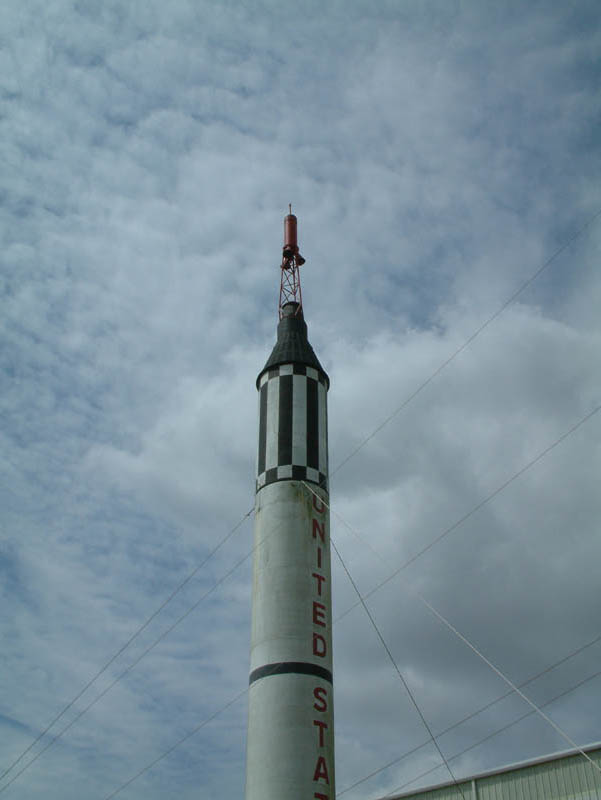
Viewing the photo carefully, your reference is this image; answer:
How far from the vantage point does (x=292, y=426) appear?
19.2m

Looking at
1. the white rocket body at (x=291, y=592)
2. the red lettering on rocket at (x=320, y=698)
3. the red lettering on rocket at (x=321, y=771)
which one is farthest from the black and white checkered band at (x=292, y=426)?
the red lettering on rocket at (x=321, y=771)

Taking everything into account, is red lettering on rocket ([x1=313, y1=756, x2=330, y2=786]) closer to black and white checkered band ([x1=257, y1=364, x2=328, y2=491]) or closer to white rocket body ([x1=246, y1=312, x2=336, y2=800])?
white rocket body ([x1=246, y1=312, x2=336, y2=800])

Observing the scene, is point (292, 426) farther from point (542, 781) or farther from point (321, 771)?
point (542, 781)

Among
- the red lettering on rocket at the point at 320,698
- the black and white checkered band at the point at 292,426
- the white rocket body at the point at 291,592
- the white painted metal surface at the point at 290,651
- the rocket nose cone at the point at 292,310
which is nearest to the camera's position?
the white painted metal surface at the point at 290,651

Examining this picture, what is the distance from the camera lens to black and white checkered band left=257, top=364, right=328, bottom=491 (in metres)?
18.9

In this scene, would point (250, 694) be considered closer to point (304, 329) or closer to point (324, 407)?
point (324, 407)

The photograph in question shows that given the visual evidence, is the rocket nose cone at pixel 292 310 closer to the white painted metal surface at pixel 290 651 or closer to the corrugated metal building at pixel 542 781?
the white painted metal surface at pixel 290 651

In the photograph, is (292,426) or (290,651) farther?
(292,426)

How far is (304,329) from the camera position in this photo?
70.5 ft

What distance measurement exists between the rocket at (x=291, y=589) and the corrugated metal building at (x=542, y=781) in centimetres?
457

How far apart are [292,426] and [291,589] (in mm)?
4002

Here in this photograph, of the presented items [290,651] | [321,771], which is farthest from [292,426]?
[321,771]

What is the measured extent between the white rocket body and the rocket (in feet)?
0.07

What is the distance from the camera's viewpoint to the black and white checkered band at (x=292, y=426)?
18.9 meters
